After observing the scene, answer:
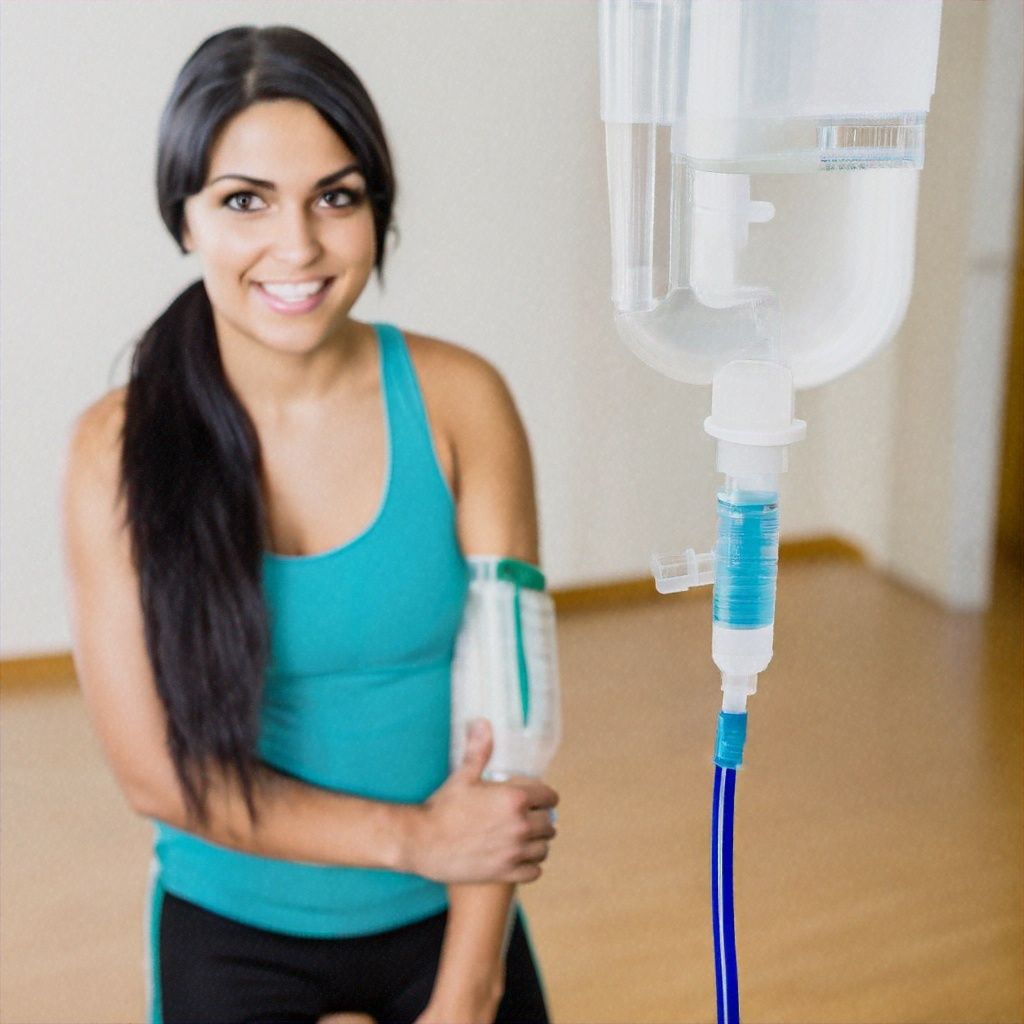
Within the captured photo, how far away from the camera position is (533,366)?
837 mm

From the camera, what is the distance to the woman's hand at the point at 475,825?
75 cm

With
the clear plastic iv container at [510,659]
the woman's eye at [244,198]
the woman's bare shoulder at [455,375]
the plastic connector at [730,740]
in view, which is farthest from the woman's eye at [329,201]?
the plastic connector at [730,740]

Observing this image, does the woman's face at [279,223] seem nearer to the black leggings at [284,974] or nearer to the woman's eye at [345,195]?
the woman's eye at [345,195]

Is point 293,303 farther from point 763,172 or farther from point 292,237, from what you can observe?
point 763,172

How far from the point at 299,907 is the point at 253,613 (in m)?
0.18

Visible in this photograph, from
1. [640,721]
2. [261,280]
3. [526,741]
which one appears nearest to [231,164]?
[261,280]

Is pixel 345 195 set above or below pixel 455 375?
above

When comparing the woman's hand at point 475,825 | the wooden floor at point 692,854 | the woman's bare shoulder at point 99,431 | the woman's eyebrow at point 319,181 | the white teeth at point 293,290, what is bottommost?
the wooden floor at point 692,854

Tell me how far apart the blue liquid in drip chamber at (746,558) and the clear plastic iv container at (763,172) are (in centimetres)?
5

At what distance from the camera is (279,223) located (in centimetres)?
64

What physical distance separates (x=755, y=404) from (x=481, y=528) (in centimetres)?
32

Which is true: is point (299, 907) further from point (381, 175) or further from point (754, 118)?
point (754, 118)

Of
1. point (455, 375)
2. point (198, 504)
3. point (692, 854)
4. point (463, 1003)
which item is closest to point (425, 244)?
point (455, 375)

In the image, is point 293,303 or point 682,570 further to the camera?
point 293,303
